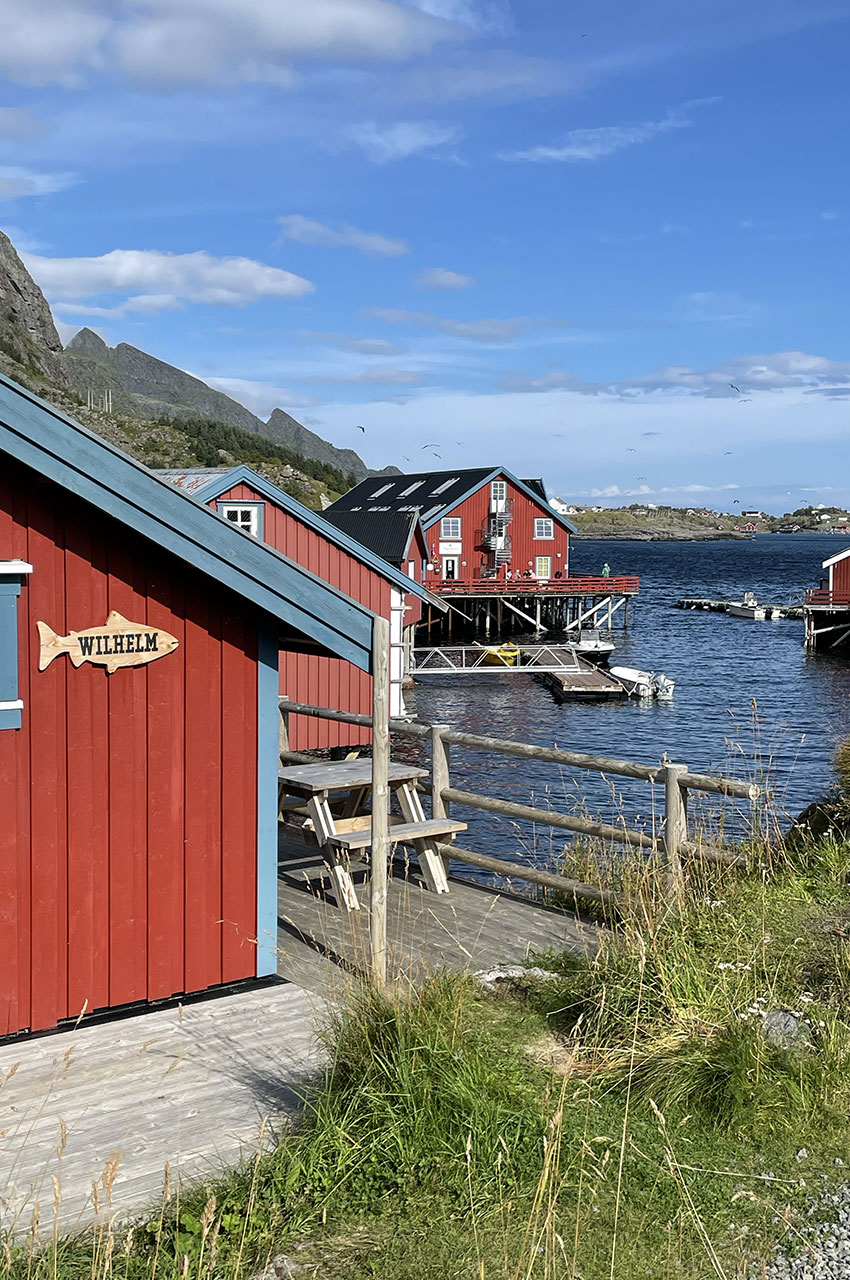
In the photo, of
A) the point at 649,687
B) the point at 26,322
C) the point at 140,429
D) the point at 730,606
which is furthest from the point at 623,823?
the point at 26,322

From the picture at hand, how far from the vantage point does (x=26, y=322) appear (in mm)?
139125

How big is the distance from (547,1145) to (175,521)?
4093mm

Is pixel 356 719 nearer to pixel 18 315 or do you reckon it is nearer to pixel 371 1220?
pixel 371 1220

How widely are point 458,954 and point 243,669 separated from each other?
96.4 inches

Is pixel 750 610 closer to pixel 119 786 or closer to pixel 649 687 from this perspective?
pixel 649 687

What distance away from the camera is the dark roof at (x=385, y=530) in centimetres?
5044

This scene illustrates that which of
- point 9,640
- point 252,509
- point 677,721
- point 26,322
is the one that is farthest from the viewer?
point 26,322

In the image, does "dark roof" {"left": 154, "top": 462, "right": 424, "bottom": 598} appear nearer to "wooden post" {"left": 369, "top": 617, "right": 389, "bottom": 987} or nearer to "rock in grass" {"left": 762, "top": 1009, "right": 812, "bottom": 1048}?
"wooden post" {"left": 369, "top": 617, "right": 389, "bottom": 987}

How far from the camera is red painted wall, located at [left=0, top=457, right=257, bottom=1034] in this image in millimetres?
6445

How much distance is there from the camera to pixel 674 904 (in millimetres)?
7309

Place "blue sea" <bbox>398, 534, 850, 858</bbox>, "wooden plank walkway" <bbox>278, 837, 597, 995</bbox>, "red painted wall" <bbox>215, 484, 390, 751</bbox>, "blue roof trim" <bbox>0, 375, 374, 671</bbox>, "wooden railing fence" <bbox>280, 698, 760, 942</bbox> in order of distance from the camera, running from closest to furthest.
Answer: "blue roof trim" <bbox>0, 375, 374, 671</bbox> → "wooden plank walkway" <bbox>278, 837, 597, 995</bbox> → "wooden railing fence" <bbox>280, 698, 760, 942</bbox> → "blue sea" <bbox>398, 534, 850, 858</bbox> → "red painted wall" <bbox>215, 484, 390, 751</bbox>

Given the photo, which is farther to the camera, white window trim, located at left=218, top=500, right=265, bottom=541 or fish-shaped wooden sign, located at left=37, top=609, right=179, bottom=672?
white window trim, located at left=218, top=500, right=265, bottom=541

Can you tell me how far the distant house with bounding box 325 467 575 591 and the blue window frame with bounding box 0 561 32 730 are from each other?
5395cm

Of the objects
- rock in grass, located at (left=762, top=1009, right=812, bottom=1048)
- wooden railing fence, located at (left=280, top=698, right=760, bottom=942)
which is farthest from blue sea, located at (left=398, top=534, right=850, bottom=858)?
rock in grass, located at (left=762, top=1009, right=812, bottom=1048)
